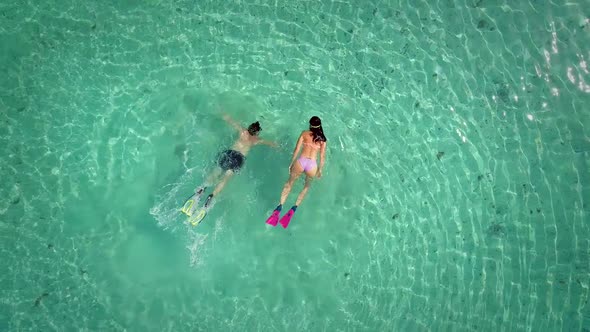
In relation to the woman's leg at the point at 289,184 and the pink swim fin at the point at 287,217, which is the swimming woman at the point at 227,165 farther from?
the pink swim fin at the point at 287,217

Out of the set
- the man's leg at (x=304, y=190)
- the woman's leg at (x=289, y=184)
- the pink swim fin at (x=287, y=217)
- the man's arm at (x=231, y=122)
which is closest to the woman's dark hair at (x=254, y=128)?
the man's arm at (x=231, y=122)

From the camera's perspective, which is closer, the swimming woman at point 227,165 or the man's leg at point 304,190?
the swimming woman at point 227,165

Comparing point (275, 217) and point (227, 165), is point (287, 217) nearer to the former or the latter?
point (275, 217)

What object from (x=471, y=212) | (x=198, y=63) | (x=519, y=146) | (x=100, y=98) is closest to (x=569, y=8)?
(x=519, y=146)

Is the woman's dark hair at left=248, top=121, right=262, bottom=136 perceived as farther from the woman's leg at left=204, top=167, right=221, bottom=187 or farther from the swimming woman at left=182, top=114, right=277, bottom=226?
the woman's leg at left=204, top=167, right=221, bottom=187

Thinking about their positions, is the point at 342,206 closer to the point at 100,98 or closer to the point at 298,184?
the point at 298,184

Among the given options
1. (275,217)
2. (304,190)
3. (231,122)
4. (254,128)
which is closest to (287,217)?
(275,217)

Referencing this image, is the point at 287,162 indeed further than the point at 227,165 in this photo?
Yes

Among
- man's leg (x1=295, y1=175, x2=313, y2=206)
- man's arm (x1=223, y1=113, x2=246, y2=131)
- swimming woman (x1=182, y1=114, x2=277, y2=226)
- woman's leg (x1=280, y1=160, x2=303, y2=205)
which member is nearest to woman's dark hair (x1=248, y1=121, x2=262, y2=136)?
swimming woman (x1=182, y1=114, x2=277, y2=226)
